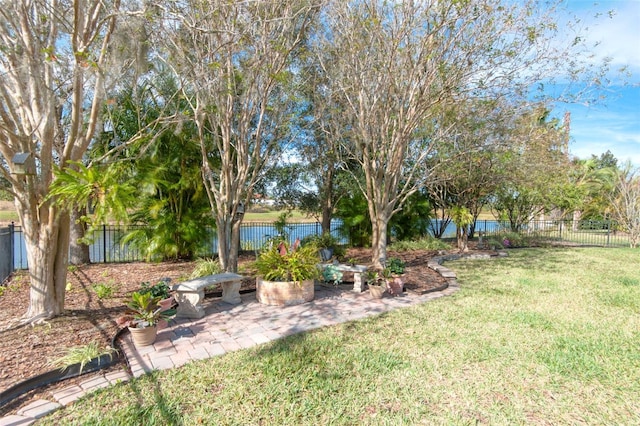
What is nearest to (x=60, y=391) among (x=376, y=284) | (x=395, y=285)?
(x=376, y=284)

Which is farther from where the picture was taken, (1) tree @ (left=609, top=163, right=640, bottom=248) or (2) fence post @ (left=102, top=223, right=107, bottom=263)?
(1) tree @ (left=609, top=163, right=640, bottom=248)

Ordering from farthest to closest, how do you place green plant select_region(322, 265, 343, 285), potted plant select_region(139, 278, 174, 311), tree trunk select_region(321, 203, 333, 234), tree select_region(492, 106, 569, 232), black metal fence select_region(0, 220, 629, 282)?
tree trunk select_region(321, 203, 333, 234) → tree select_region(492, 106, 569, 232) → black metal fence select_region(0, 220, 629, 282) → green plant select_region(322, 265, 343, 285) → potted plant select_region(139, 278, 174, 311)

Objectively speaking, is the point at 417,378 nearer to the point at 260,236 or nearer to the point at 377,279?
the point at 377,279

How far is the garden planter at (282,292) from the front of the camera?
5016mm

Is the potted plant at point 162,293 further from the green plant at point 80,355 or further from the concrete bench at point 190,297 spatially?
the green plant at point 80,355

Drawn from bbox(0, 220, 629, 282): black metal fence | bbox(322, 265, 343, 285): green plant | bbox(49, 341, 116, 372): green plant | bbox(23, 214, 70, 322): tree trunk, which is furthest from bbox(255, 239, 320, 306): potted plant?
bbox(23, 214, 70, 322): tree trunk

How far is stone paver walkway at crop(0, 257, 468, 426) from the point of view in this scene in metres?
2.69

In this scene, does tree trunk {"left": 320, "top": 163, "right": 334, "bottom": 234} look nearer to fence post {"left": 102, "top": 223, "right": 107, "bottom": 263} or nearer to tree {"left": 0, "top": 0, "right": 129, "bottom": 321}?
fence post {"left": 102, "top": 223, "right": 107, "bottom": 263}

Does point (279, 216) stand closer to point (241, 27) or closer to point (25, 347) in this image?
point (241, 27)

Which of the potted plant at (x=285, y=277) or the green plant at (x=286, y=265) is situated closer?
the potted plant at (x=285, y=277)

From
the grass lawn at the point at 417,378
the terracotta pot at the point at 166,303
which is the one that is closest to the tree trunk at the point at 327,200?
the terracotta pot at the point at 166,303

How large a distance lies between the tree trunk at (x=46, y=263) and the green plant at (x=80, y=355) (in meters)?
1.14

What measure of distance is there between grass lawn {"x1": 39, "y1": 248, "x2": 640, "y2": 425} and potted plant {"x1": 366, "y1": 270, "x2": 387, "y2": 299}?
81cm

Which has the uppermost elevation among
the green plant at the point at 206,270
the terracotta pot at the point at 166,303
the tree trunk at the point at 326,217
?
the tree trunk at the point at 326,217
